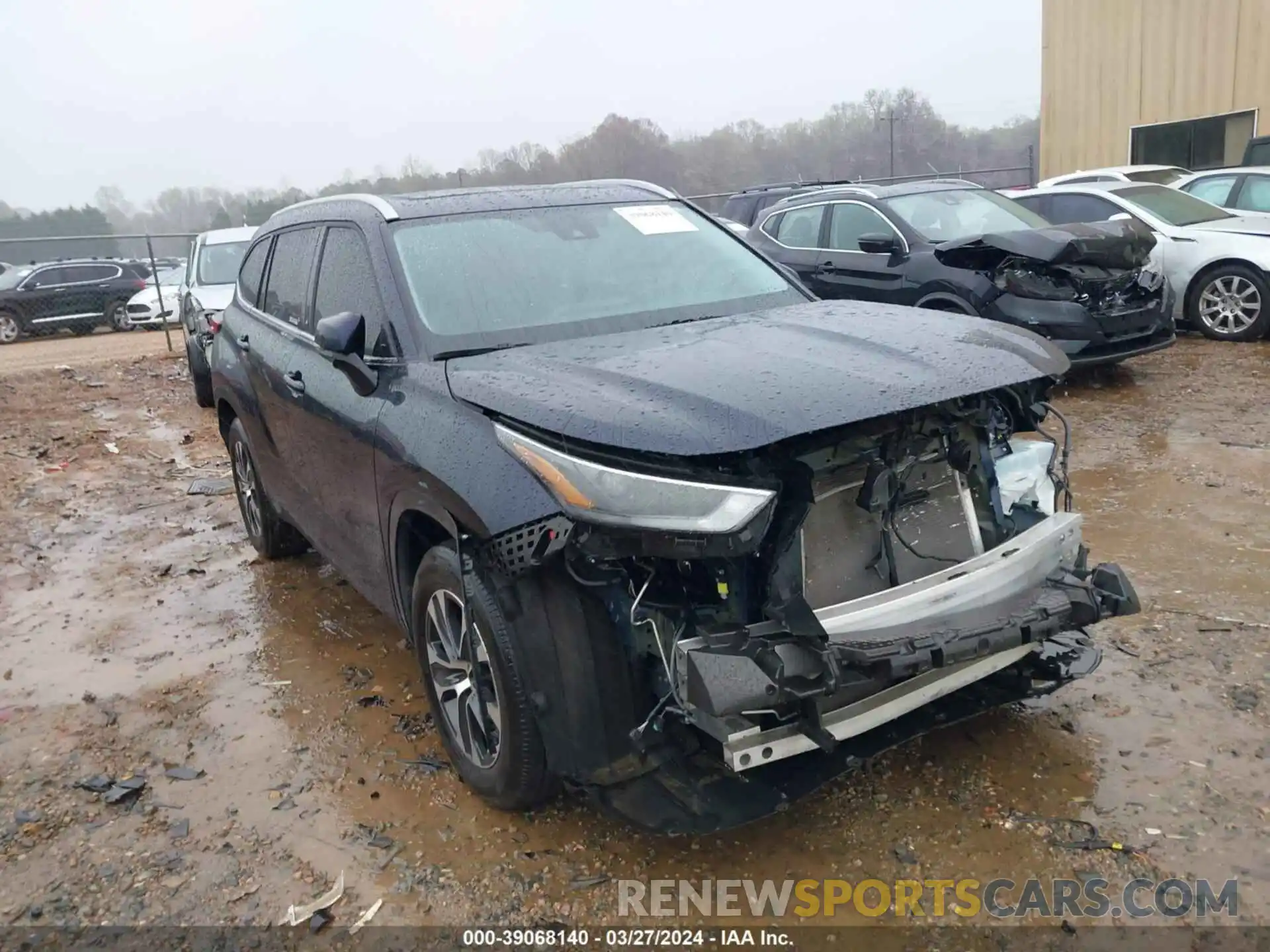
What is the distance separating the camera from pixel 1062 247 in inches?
262

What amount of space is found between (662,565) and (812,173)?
23.9 m

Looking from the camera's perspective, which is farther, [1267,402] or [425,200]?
[1267,402]

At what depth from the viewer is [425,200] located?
395cm

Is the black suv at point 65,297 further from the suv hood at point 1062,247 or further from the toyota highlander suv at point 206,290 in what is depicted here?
the suv hood at point 1062,247

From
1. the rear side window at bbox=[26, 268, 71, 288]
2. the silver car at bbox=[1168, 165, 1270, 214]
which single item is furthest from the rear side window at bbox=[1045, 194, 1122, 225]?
the rear side window at bbox=[26, 268, 71, 288]

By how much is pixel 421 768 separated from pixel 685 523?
5.21ft

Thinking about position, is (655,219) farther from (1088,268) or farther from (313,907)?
(1088,268)

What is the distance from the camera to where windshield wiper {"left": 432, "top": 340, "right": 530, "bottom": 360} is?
3.26 meters

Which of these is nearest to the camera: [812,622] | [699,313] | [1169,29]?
[812,622]

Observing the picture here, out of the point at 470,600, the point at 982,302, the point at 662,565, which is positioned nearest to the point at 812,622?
the point at 662,565

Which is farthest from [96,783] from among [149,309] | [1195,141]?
[1195,141]

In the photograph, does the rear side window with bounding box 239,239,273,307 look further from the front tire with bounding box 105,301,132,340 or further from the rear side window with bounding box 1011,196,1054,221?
the front tire with bounding box 105,301,132,340

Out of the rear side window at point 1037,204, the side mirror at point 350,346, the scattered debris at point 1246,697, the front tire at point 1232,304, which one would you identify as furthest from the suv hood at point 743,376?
the rear side window at point 1037,204

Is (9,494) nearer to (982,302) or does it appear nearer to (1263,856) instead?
(982,302)
